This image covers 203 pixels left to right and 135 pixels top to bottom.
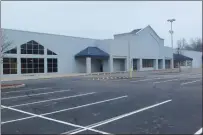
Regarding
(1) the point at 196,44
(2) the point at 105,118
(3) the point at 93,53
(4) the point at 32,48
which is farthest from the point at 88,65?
(1) the point at 196,44

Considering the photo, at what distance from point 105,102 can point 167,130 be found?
14.1 feet

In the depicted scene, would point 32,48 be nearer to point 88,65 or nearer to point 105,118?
point 88,65

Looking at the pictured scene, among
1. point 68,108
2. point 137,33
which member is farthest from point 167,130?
point 137,33

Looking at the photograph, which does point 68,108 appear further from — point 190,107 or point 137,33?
point 137,33

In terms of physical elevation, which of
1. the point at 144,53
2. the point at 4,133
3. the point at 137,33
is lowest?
the point at 4,133

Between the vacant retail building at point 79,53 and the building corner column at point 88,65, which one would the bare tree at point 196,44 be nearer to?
the vacant retail building at point 79,53

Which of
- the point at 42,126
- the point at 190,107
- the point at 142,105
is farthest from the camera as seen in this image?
the point at 142,105

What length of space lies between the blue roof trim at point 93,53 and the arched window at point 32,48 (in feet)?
22.4

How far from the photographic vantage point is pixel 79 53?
133 ft

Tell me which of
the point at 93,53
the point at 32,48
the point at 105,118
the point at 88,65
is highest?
the point at 32,48

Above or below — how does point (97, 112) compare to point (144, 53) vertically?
below

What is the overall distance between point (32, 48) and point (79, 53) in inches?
346

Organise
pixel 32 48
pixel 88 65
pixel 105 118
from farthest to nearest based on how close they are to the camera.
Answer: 1. pixel 88 65
2. pixel 32 48
3. pixel 105 118

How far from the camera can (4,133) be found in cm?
566
